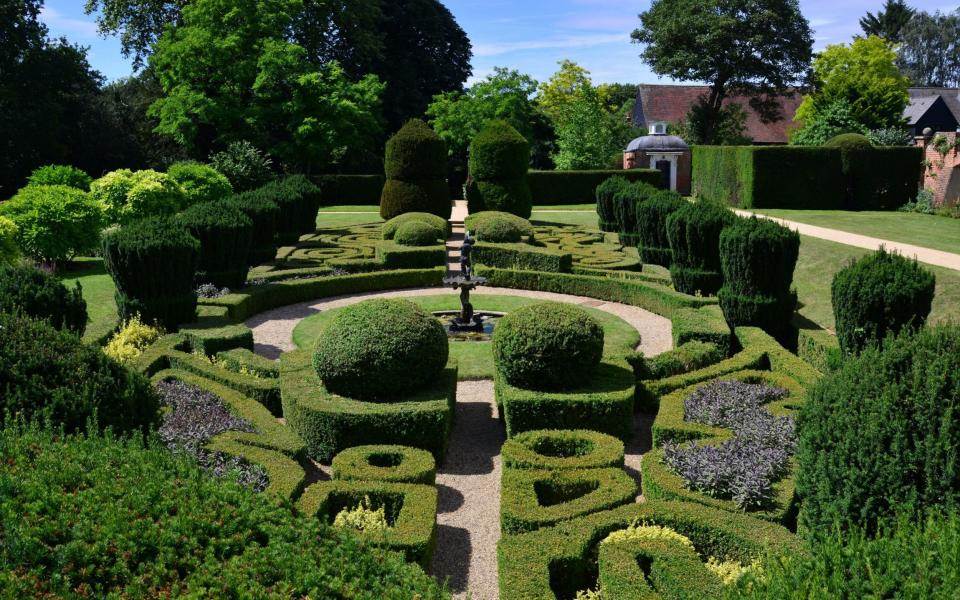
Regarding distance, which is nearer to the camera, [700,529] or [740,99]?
[700,529]

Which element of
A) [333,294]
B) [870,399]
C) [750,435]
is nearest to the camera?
[870,399]

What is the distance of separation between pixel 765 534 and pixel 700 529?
1.78 feet

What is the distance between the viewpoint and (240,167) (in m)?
35.1

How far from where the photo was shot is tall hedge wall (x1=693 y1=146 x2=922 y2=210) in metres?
33.2

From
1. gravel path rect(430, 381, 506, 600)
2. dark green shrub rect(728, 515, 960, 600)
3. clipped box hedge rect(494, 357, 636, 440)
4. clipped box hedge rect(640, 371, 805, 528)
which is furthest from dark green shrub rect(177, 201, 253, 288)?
dark green shrub rect(728, 515, 960, 600)

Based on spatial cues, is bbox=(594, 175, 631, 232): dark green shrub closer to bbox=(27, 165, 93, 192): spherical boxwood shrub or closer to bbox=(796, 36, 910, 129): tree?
bbox=(27, 165, 93, 192): spherical boxwood shrub

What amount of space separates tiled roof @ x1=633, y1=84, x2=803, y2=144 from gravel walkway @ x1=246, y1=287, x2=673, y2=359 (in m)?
49.5

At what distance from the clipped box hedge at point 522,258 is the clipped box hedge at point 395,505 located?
13700 mm

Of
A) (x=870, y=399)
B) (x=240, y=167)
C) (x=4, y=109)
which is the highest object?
(x=4, y=109)

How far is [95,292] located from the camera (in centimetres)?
1923

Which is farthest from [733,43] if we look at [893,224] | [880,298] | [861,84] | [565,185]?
[880,298]

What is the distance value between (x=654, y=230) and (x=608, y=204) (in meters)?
6.74

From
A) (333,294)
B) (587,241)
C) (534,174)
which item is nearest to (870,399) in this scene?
(333,294)

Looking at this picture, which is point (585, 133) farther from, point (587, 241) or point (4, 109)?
point (4, 109)
